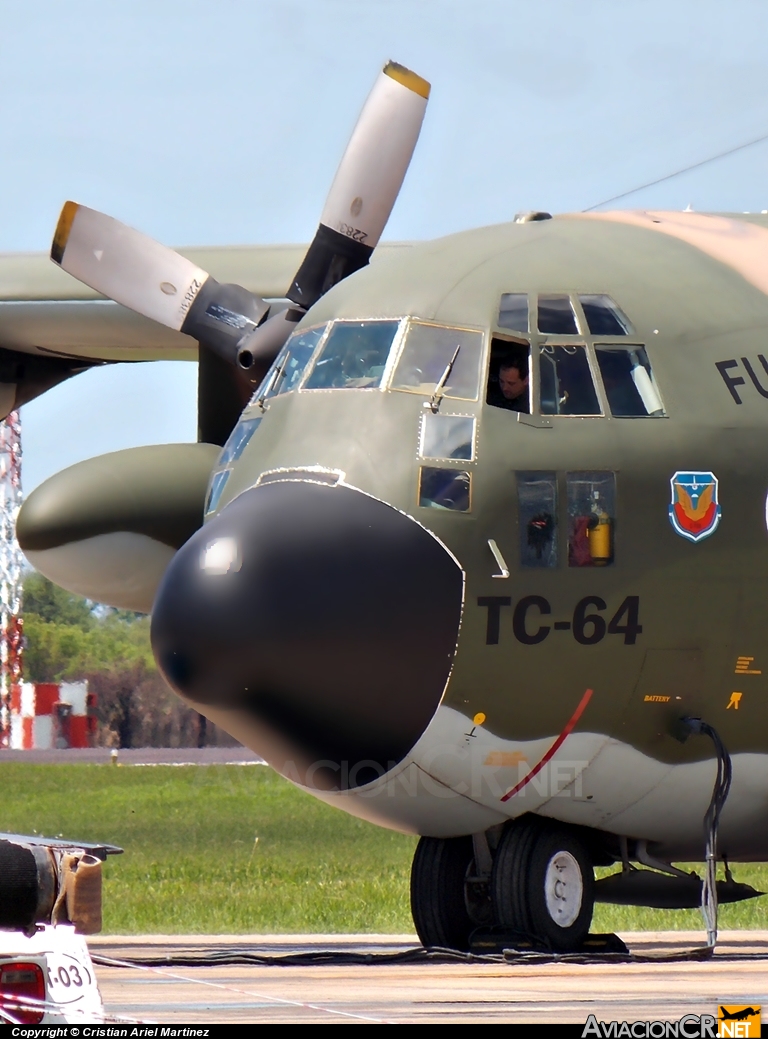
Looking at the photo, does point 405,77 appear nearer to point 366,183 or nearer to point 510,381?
point 366,183

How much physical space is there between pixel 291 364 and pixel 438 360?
1063 millimetres

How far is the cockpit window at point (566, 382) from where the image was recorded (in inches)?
423

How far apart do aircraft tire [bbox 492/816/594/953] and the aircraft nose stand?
1.04 m

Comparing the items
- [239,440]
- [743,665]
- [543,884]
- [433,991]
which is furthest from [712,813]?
[239,440]

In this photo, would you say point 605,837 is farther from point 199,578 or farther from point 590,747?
point 199,578

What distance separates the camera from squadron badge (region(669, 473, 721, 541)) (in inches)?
420

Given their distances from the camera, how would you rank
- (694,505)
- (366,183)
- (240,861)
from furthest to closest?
(240,861)
(366,183)
(694,505)

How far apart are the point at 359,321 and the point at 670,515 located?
206 centimetres

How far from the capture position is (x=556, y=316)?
11.0 metres

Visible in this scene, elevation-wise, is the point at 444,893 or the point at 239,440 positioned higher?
the point at 239,440

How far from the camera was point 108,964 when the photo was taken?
34.6 feet

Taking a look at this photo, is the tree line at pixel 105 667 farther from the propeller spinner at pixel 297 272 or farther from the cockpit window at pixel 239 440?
the cockpit window at pixel 239 440

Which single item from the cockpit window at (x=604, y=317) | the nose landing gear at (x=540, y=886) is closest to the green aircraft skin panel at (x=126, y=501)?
the nose landing gear at (x=540, y=886)

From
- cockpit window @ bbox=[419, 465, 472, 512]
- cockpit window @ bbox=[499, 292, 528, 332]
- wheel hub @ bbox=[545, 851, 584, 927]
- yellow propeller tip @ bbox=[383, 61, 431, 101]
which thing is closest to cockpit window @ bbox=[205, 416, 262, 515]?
cockpit window @ bbox=[419, 465, 472, 512]
